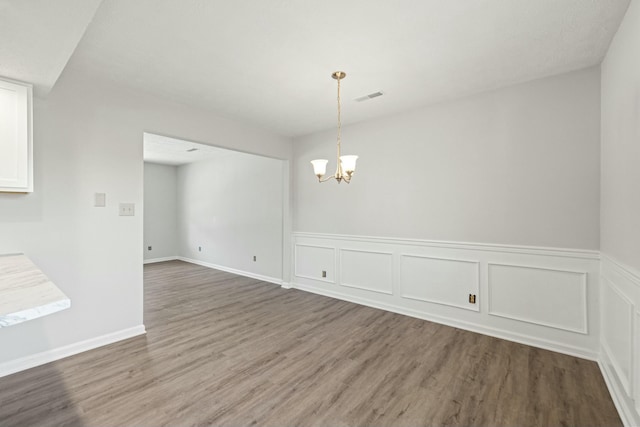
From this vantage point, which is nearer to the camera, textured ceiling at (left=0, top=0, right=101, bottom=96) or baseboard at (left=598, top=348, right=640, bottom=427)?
textured ceiling at (left=0, top=0, right=101, bottom=96)

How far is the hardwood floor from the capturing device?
1.90 meters

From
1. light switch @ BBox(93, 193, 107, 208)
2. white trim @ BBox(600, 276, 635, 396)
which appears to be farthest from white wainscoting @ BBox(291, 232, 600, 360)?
light switch @ BBox(93, 193, 107, 208)

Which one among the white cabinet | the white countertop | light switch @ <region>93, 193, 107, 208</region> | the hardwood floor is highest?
the white cabinet

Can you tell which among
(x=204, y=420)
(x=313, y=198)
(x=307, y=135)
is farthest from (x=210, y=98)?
(x=204, y=420)

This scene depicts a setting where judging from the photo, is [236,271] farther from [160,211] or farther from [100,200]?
[100,200]

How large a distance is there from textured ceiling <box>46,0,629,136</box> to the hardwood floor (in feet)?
8.58

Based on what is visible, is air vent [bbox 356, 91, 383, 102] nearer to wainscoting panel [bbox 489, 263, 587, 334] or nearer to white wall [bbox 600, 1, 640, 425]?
white wall [bbox 600, 1, 640, 425]

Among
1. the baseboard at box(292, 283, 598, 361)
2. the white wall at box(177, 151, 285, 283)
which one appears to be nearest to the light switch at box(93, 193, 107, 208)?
the white wall at box(177, 151, 285, 283)

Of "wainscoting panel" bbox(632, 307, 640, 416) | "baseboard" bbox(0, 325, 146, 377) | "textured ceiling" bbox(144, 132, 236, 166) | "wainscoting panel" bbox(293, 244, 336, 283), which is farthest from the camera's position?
"textured ceiling" bbox(144, 132, 236, 166)

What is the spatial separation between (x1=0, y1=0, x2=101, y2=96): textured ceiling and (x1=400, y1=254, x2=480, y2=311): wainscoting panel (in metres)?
3.68

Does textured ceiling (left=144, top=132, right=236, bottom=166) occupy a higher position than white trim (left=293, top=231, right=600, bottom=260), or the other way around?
textured ceiling (left=144, top=132, right=236, bottom=166)

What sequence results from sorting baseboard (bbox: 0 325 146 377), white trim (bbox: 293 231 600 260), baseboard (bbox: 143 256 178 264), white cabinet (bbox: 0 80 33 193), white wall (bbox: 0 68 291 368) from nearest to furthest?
white cabinet (bbox: 0 80 33 193)
baseboard (bbox: 0 325 146 377)
white wall (bbox: 0 68 291 368)
white trim (bbox: 293 231 600 260)
baseboard (bbox: 143 256 178 264)

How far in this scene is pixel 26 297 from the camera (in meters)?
1.16

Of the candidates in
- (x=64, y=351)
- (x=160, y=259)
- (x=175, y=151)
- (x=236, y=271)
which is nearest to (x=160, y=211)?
(x=160, y=259)
